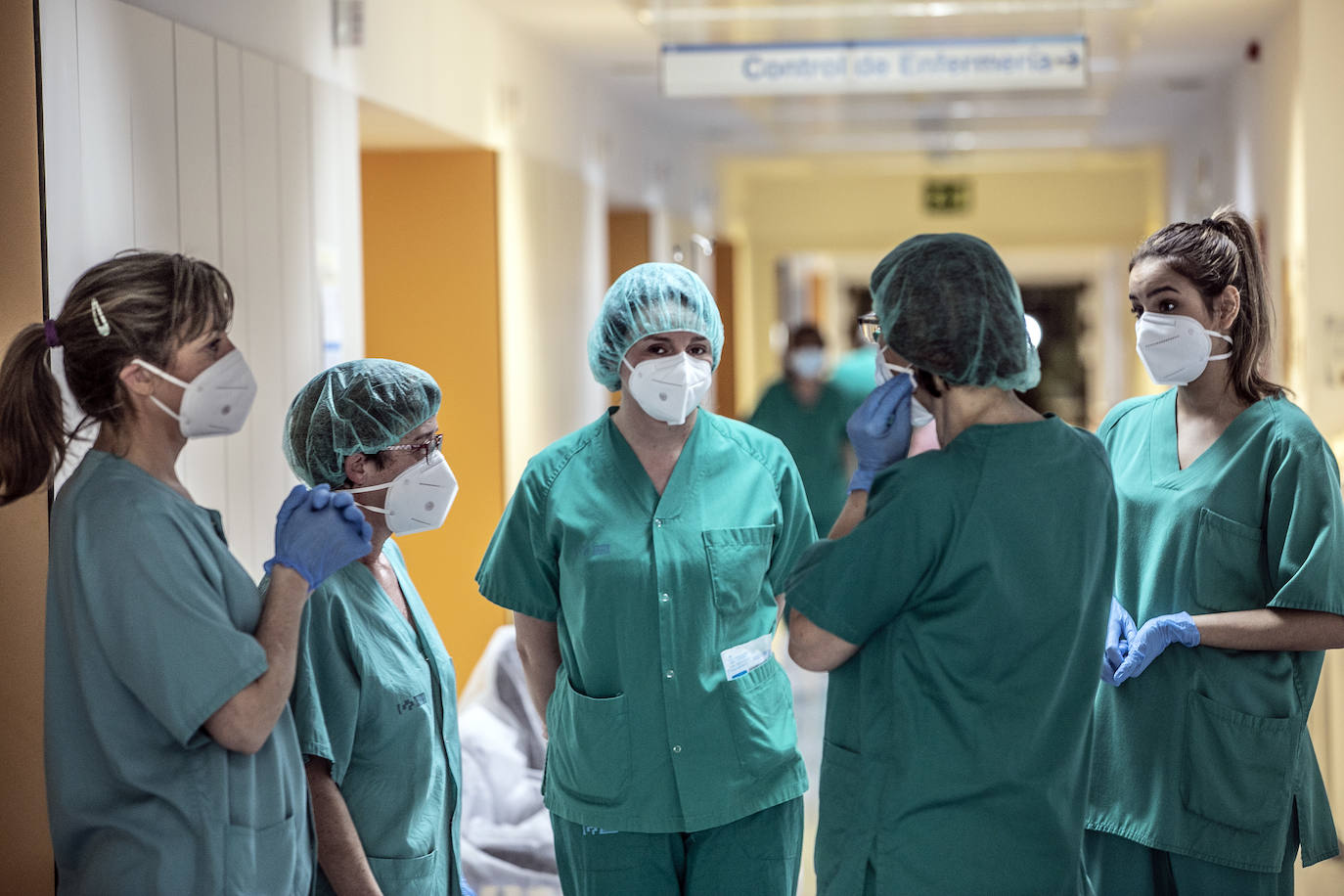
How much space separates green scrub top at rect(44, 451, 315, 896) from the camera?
1639 mm

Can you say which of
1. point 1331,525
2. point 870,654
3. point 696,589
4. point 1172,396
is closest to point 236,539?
point 696,589

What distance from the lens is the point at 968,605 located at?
169 cm

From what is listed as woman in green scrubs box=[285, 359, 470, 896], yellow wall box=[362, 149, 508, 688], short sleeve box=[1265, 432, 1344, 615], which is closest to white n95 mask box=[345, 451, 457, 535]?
woman in green scrubs box=[285, 359, 470, 896]

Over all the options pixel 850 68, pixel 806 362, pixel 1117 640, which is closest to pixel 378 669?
pixel 1117 640

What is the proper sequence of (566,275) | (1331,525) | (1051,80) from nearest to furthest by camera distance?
(1331,525) < (1051,80) < (566,275)

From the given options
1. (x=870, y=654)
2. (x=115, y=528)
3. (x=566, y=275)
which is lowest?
(x=870, y=654)

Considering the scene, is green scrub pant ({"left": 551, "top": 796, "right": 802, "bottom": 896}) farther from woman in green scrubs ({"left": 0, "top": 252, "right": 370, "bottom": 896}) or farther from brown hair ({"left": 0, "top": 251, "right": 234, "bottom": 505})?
brown hair ({"left": 0, "top": 251, "right": 234, "bottom": 505})

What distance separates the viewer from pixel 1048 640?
1696 millimetres

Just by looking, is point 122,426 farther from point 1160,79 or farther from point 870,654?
point 1160,79

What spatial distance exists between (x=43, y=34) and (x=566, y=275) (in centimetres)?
388

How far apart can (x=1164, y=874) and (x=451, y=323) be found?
3.61m

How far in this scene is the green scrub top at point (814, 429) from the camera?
680 cm

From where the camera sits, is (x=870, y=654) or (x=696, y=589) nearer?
(x=870, y=654)

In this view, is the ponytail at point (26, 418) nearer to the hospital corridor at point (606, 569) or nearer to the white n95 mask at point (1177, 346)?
the hospital corridor at point (606, 569)
